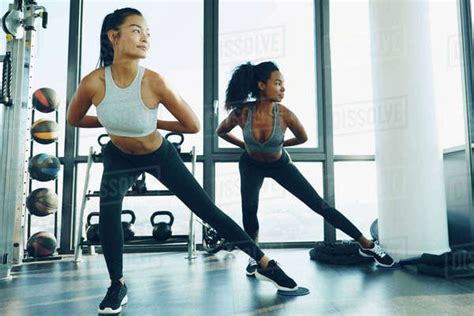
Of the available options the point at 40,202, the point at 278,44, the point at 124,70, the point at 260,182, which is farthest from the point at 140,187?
the point at 278,44

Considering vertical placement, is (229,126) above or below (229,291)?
above

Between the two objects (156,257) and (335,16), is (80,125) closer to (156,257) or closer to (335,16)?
(156,257)

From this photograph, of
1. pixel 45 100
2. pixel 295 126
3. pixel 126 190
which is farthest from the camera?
pixel 45 100

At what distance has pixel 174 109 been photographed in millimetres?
1518

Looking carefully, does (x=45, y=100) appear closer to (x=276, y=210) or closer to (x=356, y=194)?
(x=276, y=210)

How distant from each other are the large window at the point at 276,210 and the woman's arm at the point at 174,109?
6.51 ft

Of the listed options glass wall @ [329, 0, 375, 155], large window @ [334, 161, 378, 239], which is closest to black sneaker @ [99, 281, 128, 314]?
large window @ [334, 161, 378, 239]

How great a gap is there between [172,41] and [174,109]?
7.85 feet

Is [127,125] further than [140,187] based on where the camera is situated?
No

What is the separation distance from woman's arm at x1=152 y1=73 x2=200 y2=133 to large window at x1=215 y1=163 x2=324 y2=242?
1983 mm

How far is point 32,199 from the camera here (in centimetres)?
289

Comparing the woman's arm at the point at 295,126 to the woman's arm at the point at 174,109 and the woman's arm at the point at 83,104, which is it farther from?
the woman's arm at the point at 83,104

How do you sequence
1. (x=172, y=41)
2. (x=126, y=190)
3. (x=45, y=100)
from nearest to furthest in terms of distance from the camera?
(x=126, y=190) < (x=45, y=100) < (x=172, y=41)

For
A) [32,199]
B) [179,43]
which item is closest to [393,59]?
[179,43]
